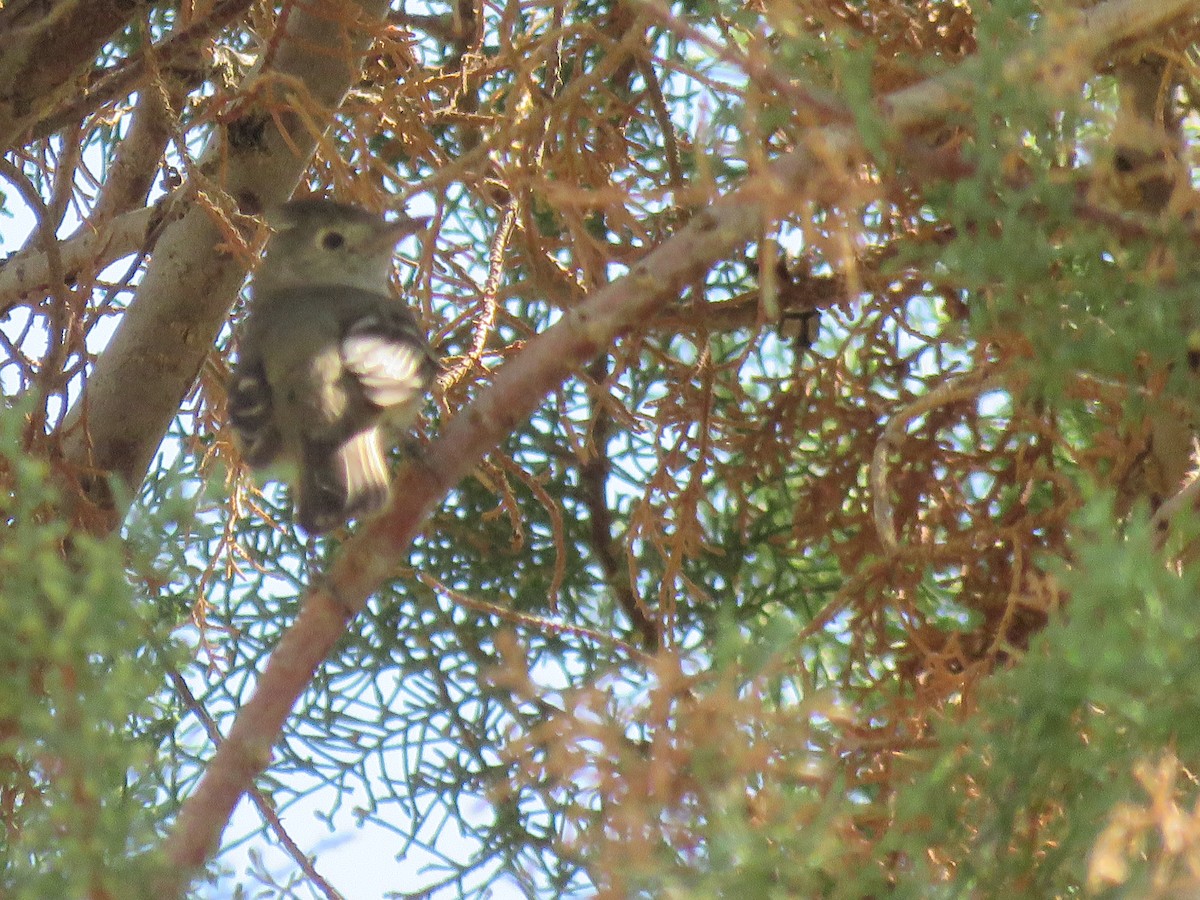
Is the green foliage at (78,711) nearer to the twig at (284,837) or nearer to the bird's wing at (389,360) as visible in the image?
the twig at (284,837)

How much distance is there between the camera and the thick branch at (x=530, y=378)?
1.31 metres

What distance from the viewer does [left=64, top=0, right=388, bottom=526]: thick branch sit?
93.3 inches

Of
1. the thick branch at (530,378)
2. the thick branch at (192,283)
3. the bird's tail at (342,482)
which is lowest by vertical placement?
the thick branch at (530,378)

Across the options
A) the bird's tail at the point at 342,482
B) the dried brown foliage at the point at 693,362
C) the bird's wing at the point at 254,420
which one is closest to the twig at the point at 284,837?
the dried brown foliage at the point at 693,362

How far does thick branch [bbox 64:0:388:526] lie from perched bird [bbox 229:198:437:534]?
3.0 inches

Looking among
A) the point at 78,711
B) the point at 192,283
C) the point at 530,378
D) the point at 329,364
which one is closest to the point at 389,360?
the point at 329,364

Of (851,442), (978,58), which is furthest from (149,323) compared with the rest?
(978,58)

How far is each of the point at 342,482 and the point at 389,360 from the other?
0.23 meters

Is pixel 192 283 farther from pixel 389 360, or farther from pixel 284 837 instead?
pixel 284 837

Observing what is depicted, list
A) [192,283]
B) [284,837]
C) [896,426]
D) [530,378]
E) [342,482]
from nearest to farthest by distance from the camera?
[530,378] → [284,837] → [896,426] → [342,482] → [192,283]

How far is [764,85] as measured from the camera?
54.8 inches

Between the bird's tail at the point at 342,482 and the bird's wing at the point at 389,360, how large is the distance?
0.25ft

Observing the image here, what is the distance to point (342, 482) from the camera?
2133 millimetres

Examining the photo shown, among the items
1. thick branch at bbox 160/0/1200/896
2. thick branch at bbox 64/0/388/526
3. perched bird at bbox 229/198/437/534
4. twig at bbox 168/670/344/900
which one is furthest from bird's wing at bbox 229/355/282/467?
thick branch at bbox 160/0/1200/896
